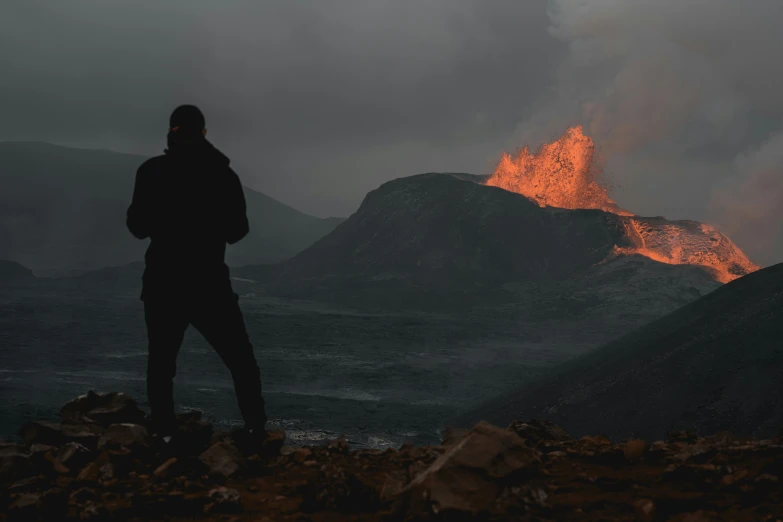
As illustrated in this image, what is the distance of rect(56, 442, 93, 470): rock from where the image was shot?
10.7ft

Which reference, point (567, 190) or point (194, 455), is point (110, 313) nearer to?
point (194, 455)

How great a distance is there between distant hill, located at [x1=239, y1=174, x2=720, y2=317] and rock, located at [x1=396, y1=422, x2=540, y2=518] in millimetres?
45593

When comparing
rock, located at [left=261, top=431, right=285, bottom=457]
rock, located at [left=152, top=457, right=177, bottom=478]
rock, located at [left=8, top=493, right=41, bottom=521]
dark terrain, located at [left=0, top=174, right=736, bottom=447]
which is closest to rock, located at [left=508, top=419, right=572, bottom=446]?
rock, located at [left=261, top=431, right=285, bottom=457]

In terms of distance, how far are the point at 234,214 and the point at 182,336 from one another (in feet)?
2.07

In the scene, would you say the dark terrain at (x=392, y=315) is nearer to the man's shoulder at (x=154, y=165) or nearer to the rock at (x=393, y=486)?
the man's shoulder at (x=154, y=165)

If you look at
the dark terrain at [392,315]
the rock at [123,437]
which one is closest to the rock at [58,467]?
the rock at [123,437]

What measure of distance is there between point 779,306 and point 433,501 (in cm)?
1539

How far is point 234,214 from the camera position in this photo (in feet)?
10.8

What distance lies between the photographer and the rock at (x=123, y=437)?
3.56m

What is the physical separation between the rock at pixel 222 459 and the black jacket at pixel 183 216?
32.1 inches

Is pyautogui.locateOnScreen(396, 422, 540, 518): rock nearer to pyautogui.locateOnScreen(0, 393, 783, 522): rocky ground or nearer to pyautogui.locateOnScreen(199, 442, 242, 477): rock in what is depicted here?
pyautogui.locateOnScreen(0, 393, 783, 522): rocky ground

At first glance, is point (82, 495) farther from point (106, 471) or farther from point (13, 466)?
point (13, 466)

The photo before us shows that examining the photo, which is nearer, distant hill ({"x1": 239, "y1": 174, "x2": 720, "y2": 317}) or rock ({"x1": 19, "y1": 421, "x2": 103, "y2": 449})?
rock ({"x1": 19, "y1": 421, "x2": 103, "y2": 449})

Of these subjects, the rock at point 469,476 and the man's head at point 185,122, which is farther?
the man's head at point 185,122
